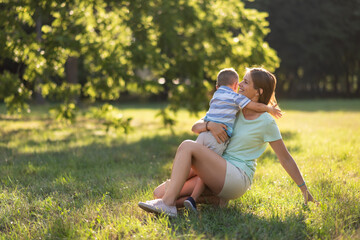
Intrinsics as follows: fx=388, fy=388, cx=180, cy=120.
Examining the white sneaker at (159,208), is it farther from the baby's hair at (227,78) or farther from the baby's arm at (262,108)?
the baby's hair at (227,78)

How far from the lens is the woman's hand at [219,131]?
3.61m

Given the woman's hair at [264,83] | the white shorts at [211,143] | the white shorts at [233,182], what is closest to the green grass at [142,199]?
the white shorts at [233,182]

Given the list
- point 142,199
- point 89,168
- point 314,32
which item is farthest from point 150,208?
point 314,32

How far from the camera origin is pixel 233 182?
3.51m

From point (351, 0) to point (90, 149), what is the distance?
1279 inches

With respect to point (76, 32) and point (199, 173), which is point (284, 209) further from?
point (76, 32)

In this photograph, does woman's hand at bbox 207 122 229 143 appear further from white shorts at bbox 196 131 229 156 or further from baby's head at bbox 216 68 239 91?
baby's head at bbox 216 68 239 91

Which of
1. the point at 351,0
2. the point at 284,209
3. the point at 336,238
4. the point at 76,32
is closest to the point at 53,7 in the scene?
the point at 76,32

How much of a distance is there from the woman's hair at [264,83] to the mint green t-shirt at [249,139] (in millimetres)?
172

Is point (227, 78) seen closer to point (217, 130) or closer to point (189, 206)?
point (217, 130)

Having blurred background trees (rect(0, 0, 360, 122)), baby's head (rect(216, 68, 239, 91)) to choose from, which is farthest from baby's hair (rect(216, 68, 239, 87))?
blurred background trees (rect(0, 0, 360, 122))

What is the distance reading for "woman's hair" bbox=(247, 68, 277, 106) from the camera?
3652 mm

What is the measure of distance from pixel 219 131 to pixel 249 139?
0.98 ft

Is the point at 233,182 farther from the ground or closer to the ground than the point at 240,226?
farther from the ground
